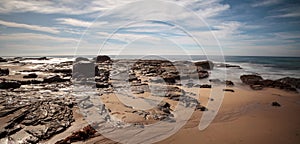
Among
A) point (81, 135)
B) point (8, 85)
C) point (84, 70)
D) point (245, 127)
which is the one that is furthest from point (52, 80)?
point (245, 127)

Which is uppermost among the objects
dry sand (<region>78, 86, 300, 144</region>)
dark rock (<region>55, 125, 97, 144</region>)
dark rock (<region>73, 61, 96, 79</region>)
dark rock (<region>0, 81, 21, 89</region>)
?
dark rock (<region>73, 61, 96, 79</region>)

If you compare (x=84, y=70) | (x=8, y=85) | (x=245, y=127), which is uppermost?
(x=84, y=70)

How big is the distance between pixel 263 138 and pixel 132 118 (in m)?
3.99

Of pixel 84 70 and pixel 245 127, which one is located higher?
pixel 84 70

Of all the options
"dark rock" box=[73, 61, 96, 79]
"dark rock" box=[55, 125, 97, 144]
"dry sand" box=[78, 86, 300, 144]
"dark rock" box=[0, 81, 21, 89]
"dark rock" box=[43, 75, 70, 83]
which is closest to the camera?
"dark rock" box=[55, 125, 97, 144]

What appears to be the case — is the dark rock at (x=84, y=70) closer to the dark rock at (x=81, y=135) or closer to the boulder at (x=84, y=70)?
the boulder at (x=84, y=70)

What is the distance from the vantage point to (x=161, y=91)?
9.97 metres

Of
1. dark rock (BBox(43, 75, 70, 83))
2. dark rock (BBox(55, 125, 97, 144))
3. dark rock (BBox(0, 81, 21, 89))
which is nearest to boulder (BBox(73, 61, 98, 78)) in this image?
dark rock (BBox(43, 75, 70, 83))

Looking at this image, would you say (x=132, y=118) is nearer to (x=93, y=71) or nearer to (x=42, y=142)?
(x=42, y=142)

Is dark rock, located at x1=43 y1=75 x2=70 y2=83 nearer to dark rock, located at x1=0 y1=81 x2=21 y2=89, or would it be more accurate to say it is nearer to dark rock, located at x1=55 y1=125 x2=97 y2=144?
dark rock, located at x1=0 y1=81 x2=21 y2=89

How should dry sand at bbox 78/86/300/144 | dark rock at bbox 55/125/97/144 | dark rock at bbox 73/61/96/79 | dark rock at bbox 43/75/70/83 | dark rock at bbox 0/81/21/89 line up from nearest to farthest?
1. dark rock at bbox 55/125/97/144
2. dry sand at bbox 78/86/300/144
3. dark rock at bbox 0/81/21/89
4. dark rock at bbox 43/75/70/83
5. dark rock at bbox 73/61/96/79

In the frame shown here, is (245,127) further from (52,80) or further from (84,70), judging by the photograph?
(84,70)

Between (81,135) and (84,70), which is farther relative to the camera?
(84,70)

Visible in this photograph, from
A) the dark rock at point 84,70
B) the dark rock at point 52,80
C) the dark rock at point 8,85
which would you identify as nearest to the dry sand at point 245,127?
the dark rock at point 8,85
